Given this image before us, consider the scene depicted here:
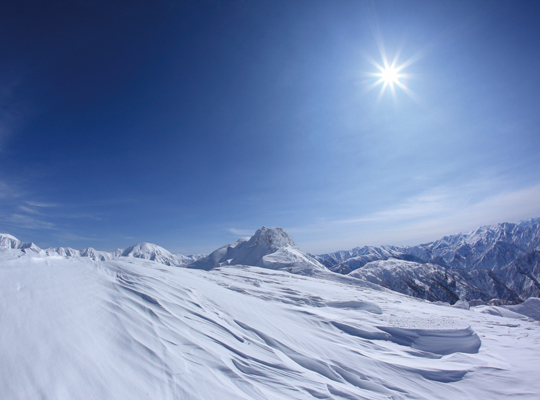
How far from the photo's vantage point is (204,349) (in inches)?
Result: 194

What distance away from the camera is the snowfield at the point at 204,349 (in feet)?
11.3

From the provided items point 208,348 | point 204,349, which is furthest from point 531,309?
point 204,349

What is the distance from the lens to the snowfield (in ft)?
11.3

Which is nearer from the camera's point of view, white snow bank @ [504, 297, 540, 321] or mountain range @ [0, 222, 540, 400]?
mountain range @ [0, 222, 540, 400]

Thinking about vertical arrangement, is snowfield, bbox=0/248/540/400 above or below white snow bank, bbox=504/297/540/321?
above

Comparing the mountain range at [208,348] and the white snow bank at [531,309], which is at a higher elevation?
the mountain range at [208,348]

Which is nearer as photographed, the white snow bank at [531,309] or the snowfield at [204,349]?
the snowfield at [204,349]

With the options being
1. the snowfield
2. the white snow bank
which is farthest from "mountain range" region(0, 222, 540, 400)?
the white snow bank

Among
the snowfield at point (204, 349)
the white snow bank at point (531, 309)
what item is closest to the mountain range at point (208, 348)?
the snowfield at point (204, 349)

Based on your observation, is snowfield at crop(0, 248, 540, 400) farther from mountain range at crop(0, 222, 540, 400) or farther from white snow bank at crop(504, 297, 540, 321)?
white snow bank at crop(504, 297, 540, 321)

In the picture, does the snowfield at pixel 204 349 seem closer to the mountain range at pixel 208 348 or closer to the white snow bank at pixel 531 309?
the mountain range at pixel 208 348

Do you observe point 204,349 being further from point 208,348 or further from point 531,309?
point 531,309

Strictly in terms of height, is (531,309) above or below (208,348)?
below

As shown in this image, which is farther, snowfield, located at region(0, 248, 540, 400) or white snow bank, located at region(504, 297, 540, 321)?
white snow bank, located at region(504, 297, 540, 321)
